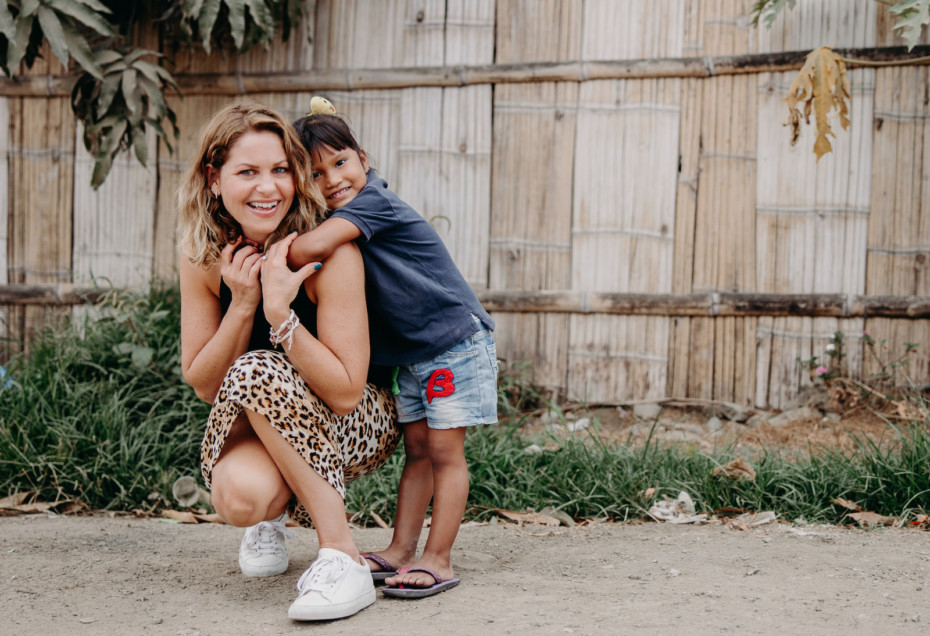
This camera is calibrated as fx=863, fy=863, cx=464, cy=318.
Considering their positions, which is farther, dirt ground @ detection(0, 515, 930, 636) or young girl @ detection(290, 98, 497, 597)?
young girl @ detection(290, 98, 497, 597)

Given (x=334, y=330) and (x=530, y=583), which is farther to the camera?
(x=530, y=583)

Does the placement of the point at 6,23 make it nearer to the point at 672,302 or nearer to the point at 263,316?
the point at 263,316

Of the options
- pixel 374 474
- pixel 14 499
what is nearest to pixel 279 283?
pixel 374 474

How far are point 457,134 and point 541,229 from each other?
0.64 metres

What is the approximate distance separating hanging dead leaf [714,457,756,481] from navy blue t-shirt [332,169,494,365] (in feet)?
4.24

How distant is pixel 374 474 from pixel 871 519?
1762mm

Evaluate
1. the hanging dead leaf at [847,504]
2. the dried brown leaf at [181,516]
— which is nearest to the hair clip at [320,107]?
the dried brown leaf at [181,516]

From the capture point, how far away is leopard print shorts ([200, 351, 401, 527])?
6.84 feet

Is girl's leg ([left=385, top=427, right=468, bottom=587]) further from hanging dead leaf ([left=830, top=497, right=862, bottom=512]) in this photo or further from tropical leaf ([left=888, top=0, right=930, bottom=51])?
tropical leaf ([left=888, top=0, right=930, bottom=51])

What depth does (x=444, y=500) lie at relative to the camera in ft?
7.34

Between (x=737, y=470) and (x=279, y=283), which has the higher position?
(x=279, y=283)

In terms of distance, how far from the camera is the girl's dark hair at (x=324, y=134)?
2.30 meters

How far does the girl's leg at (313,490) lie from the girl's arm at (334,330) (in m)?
0.15

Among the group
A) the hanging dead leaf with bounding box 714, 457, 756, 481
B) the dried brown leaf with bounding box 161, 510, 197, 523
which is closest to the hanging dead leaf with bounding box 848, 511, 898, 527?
the hanging dead leaf with bounding box 714, 457, 756, 481
